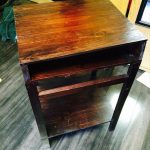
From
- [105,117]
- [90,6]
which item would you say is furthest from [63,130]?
[90,6]

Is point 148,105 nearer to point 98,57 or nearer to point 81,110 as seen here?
point 81,110

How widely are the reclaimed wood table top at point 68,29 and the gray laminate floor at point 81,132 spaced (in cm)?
68

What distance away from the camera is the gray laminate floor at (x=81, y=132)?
3.89ft

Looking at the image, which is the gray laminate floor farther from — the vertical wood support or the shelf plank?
the shelf plank

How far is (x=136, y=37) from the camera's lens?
0.73 metres

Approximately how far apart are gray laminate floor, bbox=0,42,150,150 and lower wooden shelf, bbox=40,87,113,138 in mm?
119

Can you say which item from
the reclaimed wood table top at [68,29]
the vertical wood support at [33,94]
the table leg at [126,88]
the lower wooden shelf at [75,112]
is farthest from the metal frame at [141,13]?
the vertical wood support at [33,94]

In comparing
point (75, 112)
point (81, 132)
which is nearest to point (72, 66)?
point (75, 112)

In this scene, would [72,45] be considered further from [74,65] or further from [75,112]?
[75,112]

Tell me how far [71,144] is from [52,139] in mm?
137

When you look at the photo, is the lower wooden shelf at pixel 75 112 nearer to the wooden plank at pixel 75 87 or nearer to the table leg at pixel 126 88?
the table leg at pixel 126 88

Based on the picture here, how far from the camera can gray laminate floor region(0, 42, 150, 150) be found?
119cm

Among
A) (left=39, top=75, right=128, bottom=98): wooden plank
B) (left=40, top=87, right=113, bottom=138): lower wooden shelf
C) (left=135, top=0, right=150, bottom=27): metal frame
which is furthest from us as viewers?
(left=135, top=0, right=150, bottom=27): metal frame

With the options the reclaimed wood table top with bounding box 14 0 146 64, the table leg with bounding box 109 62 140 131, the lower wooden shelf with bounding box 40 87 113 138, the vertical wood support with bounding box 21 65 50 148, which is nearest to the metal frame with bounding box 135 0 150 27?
the reclaimed wood table top with bounding box 14 0 146 64
